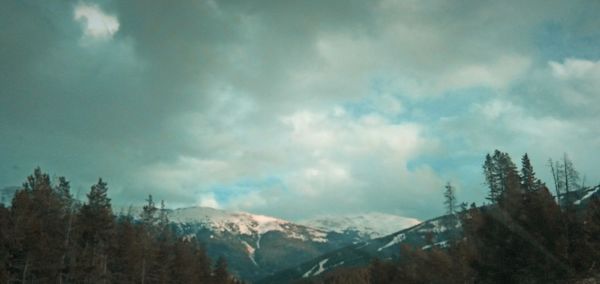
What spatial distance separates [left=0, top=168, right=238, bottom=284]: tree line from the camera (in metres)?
50.2

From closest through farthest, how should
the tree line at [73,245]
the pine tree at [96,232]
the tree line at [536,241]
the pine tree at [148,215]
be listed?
the tree line at [536,241]
the tree line at [73,245]
the pine tree at [96,232]
the pine tree at [148,215]

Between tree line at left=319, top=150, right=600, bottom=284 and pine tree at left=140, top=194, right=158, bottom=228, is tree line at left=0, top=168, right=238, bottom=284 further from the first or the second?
tree line at left=319, top=150, right=600, bottom=284

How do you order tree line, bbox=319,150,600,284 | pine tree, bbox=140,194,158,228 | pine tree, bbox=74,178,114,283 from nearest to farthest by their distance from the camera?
tree line, bbox=319,150,600,284 < pine tree, bbox=74,178,114,283 < pine tree, bbox=140,194,158,228

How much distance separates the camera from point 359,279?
111m

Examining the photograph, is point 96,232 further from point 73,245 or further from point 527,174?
point 527,174

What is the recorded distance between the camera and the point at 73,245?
60.5 metres

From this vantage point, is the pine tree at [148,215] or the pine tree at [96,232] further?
the pine tree at [148,215]

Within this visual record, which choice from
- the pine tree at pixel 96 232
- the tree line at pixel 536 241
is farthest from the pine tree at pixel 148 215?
the tree line at pixel 536 241

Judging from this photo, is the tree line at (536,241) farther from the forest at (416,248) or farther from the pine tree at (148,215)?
the pine tree at (148,215)

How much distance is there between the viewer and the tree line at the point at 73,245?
50219 mm

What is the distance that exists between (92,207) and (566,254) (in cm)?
4767

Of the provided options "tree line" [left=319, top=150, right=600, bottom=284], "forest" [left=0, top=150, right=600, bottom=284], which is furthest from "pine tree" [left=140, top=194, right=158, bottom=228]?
"tree line" [left=319, top=150, right=600, bottom=284]

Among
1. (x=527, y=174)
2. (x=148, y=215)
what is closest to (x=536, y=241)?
(x=527, y=174)

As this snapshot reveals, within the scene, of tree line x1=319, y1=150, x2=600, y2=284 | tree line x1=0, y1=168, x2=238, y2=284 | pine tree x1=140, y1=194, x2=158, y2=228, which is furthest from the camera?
pine tree x1=140, y1=194, x2=158, y2=228
